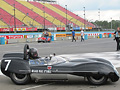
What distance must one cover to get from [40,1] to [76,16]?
45.4 feet

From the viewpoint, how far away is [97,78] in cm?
683

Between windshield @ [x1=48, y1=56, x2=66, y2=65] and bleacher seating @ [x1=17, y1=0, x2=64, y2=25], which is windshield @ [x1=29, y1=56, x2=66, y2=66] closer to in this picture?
windshield @ [x1=48, y1=56, x2=66, y2=65]

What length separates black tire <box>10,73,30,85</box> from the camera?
22.9 ft

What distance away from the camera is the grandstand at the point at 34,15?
64000 millimetres

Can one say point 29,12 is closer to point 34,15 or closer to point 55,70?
point 34,15

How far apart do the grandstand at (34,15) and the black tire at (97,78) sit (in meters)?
50.3

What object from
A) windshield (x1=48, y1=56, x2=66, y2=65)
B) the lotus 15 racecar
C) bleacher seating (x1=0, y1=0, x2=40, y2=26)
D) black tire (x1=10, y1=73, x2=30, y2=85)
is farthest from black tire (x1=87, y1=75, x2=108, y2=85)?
bleacher seating (x1=0, y1=0, x2=40, y2=26)

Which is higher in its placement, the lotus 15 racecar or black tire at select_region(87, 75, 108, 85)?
the lotus 15 racecar

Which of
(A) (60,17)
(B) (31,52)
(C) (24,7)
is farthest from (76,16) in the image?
(B) (31,52)

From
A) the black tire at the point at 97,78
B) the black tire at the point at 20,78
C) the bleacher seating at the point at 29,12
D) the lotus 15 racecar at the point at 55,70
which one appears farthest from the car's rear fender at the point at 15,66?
the bleacher seating at the point at 29,12

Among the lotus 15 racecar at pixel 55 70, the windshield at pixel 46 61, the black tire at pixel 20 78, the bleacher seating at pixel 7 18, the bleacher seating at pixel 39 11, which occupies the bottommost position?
the black tire at pixel 20 78

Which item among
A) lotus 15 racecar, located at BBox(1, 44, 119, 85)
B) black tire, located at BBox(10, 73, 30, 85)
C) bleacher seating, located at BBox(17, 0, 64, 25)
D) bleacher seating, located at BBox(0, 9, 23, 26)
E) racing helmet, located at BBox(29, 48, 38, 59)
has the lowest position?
black tire, located at BBox(10, 73, 30, 85)

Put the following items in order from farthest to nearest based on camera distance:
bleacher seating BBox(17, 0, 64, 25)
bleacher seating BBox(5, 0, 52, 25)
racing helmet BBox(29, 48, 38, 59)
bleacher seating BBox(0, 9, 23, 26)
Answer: bleacher seating BBox(17, 0, 64, 25), bleacher seating BBox(5, 0, 52, 25), bleacher seating BBox(0, 9, 23, 26), racing helmet BBox(29, 48, 38, 59)

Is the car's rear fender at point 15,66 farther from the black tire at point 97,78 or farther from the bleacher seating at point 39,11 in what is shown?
the bleacher seating at point 39,11
